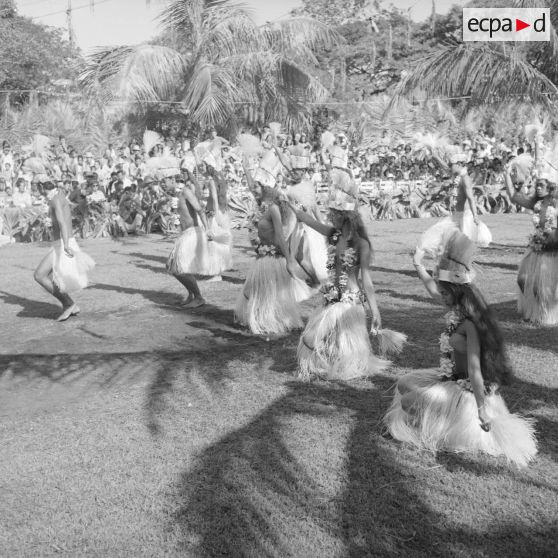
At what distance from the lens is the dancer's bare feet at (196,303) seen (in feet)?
27.8

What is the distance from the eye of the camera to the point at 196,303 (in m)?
8.52

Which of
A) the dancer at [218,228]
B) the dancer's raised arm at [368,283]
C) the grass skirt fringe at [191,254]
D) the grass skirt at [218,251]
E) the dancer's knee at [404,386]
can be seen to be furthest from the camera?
the dancer at [218,228]

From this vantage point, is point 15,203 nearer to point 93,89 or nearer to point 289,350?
point 93,89

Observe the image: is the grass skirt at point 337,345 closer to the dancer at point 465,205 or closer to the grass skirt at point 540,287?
the grass skirt at point 540,287

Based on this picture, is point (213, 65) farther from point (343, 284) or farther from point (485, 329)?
point (485, 329)

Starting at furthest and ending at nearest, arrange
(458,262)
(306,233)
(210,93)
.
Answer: (210,93)
(306,233)
(458,262)

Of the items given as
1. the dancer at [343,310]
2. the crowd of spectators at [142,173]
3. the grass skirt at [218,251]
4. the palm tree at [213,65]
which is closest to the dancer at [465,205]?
the grass skirt at [218,251]

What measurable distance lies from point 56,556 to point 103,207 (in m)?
13.4

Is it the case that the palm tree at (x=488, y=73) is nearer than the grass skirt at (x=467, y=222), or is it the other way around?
the grass skirt at (x=467, y=222)

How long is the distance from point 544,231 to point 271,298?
108 inches

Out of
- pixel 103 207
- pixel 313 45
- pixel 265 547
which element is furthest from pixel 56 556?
pixel 313 45

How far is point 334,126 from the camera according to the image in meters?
25.0

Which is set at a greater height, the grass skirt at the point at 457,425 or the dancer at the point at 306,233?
the dancer at the point at 306,233

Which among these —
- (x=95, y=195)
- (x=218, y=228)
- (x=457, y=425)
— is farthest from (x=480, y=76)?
(x=95, y=195)
